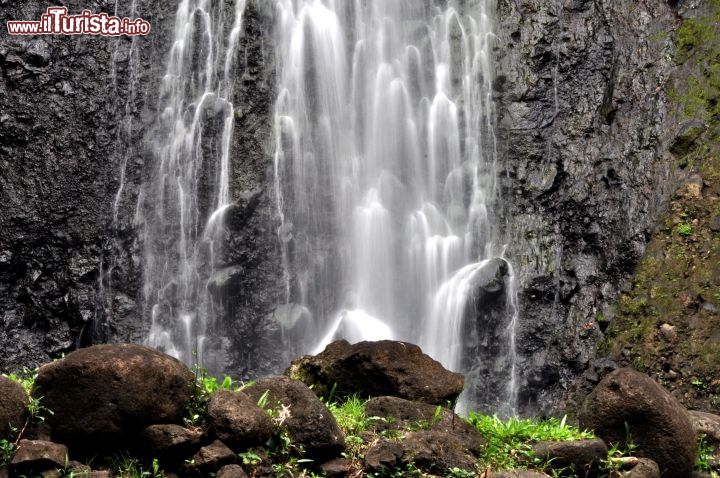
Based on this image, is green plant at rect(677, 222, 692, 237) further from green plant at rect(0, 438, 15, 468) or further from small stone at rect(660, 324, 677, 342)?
green plant at rect(0, 438, 15, 468)

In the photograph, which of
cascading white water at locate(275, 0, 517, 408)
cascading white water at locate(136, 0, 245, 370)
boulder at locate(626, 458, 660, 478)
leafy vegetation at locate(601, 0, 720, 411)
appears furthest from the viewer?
cascading white water at locate(136, 0, 245, 370)

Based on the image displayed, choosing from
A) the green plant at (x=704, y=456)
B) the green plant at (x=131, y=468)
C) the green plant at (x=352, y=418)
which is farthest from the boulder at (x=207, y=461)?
the green plant at (x=704, y=456)

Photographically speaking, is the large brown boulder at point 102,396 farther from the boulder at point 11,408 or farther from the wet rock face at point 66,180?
the wet rock face at point 66,180

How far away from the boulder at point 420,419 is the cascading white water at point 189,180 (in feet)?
26.4

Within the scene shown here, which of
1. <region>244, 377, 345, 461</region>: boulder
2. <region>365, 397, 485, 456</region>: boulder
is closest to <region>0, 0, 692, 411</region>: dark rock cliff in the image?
<region>365, 397, 485, 456</region>: boulder

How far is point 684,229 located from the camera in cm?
1421

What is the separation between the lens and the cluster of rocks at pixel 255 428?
19.7 ft

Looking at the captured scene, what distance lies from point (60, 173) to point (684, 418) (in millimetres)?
13839

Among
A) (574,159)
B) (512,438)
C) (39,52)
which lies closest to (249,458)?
(512,438)

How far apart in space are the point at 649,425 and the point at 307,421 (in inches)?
126

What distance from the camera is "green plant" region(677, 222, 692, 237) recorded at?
1412 centimetres

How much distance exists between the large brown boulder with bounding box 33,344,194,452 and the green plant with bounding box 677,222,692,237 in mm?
11152

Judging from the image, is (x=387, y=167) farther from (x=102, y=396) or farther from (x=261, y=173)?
(x=102, y=396)

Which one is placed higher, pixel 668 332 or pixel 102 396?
pixel 102 396
